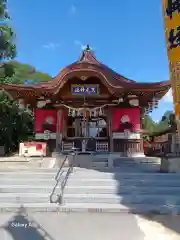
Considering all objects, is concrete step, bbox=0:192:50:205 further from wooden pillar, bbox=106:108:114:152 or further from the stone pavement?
wooden pillar, bbox=106:108:114:152

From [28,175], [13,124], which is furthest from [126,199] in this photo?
[13,124]

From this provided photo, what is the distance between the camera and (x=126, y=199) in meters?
7.02

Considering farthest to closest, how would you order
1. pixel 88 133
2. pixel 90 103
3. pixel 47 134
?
pixel 88 133
pixel 90 103
pixel 47 134

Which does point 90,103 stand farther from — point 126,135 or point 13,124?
point 13,124

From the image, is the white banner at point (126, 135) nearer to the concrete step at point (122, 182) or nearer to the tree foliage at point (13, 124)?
the concrete step at point (122, 182)

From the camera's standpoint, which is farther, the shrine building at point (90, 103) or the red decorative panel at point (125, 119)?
the red decorative panel at point (125, 119)

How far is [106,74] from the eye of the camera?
14062 mm

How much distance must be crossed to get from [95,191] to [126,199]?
34.9 inches

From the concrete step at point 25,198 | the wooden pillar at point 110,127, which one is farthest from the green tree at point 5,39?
the concrete step at point 25,198

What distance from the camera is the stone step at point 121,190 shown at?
7479mm

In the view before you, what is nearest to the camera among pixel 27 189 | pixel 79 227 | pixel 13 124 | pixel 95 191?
pixel 79 227

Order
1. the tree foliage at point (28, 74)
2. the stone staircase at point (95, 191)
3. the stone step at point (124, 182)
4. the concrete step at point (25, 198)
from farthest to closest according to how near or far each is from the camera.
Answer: the tree foliage at point (28, 74)
the stone step at point (124, 182)
the concrete step at point (25, 198)
the stone staircase at point (95, 191)

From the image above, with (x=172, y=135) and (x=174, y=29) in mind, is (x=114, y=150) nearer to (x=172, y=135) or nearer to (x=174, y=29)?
(x=172, y=135)

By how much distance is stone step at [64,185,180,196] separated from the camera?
7.48 meters
